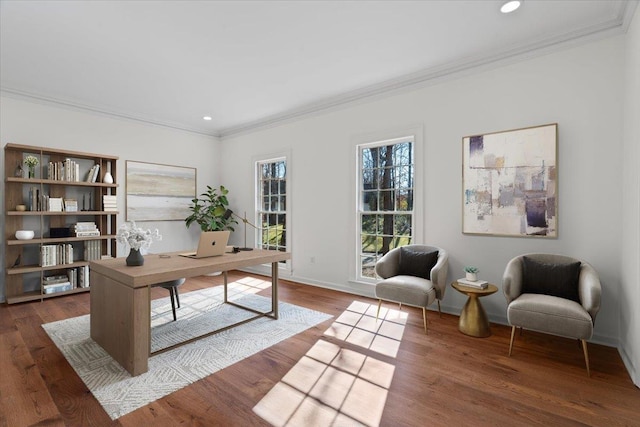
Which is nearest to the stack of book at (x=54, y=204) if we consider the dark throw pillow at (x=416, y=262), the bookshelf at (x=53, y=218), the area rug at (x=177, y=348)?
the bookshelf at (x=53, y=218)

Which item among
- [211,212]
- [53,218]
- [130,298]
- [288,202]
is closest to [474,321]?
[130,298]

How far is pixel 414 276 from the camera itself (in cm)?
348

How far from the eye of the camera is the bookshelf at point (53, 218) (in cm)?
399

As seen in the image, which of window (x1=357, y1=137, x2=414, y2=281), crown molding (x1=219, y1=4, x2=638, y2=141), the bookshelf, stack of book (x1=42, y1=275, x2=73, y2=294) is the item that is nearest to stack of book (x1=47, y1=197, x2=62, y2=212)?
the bookshelf

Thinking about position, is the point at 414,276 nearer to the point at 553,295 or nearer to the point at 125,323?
the point at 553,295

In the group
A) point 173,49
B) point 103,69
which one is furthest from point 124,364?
point 103,69

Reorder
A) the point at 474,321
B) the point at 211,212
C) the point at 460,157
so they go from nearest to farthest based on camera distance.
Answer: the point at 474,321
the point at 460,157
the point at 211,212

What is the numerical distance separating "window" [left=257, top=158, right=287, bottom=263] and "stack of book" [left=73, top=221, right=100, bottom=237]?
95.6 inches

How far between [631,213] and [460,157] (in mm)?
1518

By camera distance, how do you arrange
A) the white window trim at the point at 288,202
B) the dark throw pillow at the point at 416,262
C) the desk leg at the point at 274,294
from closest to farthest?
1. the desk leg at the point at 274,294
2. the dark throw pillow at the point at 416,262
3. the white window trim at the point at 288,202

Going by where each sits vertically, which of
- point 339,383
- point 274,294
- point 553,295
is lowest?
point 339,383

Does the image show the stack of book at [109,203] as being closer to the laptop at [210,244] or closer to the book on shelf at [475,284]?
the laptop at [210,244]

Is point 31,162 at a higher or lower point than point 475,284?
higher

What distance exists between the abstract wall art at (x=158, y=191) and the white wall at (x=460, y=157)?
86.9 inches
